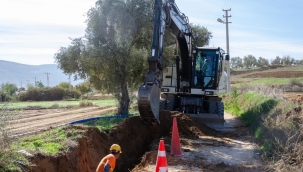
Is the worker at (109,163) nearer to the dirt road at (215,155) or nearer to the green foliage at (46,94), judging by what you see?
the dirt road at (215,155)

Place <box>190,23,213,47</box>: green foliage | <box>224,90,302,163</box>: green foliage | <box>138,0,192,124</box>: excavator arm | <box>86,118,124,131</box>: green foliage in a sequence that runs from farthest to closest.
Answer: <box>190,23,213,47</box>: green foliage, <box>86,118,124,131</box>: green foliage, <box>138,0,192,124</box>: excavator arm, <box>224,90,302,163</box>: green foliage

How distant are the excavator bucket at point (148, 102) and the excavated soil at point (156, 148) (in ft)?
3.41

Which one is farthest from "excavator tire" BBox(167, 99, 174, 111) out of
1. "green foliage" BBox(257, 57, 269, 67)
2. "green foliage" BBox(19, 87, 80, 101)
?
"green foliage" BBox(257, 57, 269, 67)

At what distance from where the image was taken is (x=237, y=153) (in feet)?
36.6

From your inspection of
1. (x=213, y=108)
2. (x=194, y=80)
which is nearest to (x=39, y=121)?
(x=194, y=80)

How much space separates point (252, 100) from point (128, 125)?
11137 millimetres

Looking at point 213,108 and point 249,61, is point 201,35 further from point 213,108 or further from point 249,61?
point 249,61

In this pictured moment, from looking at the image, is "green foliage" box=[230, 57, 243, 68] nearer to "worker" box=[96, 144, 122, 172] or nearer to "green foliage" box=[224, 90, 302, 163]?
"green foliage" box=[224, 90, 302, 163]

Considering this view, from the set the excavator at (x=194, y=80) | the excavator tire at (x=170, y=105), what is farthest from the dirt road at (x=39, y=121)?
the excavator at (x=194, y=80)

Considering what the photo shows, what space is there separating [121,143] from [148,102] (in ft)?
7.77

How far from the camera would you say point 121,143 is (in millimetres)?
11133

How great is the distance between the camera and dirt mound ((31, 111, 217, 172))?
7660mm

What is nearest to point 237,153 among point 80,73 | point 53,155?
point 53,155

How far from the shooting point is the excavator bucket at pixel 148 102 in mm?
9383
